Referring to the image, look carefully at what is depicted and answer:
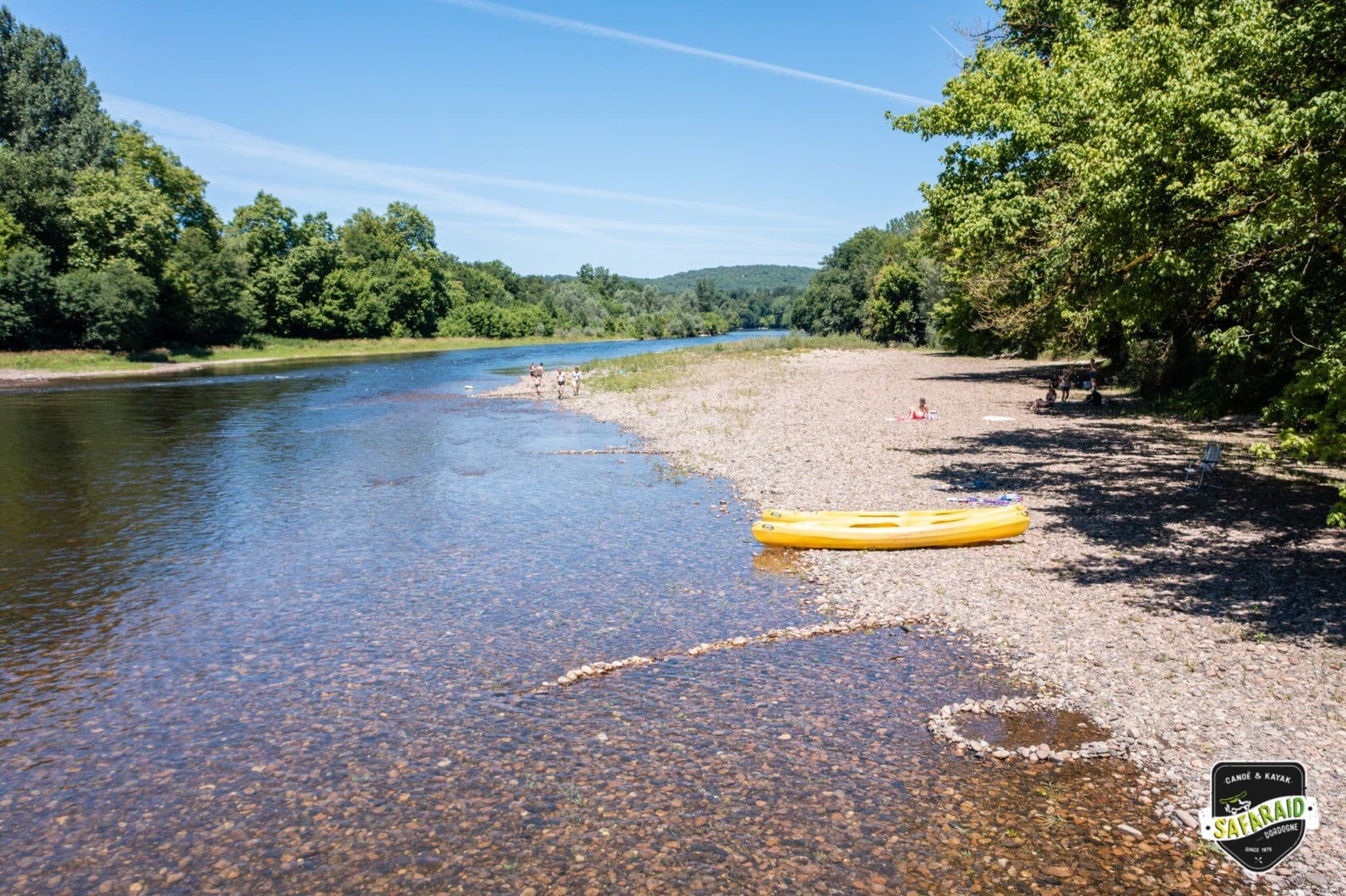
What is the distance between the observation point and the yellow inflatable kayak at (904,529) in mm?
17312

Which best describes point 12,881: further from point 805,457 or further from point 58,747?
point 805,457

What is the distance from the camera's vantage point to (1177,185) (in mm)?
14609

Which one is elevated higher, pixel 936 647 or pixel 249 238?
pixel 249 238

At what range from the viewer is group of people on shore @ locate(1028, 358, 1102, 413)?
125 feet

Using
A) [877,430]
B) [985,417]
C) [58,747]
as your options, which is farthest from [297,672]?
[985,417]

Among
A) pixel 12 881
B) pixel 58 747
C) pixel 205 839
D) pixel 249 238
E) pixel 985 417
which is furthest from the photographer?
pixel 249 238

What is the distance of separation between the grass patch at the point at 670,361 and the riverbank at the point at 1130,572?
2505 centimetres

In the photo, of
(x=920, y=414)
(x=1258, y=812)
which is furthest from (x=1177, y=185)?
(x=920, y=414)

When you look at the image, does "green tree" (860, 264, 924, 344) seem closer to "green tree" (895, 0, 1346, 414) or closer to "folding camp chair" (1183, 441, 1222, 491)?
"green tree" (895, 0, 1346, 414)

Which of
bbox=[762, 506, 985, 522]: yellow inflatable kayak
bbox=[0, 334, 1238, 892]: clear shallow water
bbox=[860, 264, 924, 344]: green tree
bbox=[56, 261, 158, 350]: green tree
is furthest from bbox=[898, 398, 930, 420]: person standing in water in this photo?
bbox=[56, 261, 158, 350]: green tree

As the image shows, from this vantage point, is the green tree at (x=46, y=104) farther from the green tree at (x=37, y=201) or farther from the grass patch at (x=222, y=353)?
the grass patch at (x=222, y=353)

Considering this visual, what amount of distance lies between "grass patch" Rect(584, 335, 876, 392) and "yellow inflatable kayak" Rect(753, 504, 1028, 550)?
125ft

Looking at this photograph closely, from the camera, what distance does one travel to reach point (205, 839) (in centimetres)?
841

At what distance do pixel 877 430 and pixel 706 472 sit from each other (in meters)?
9.63
